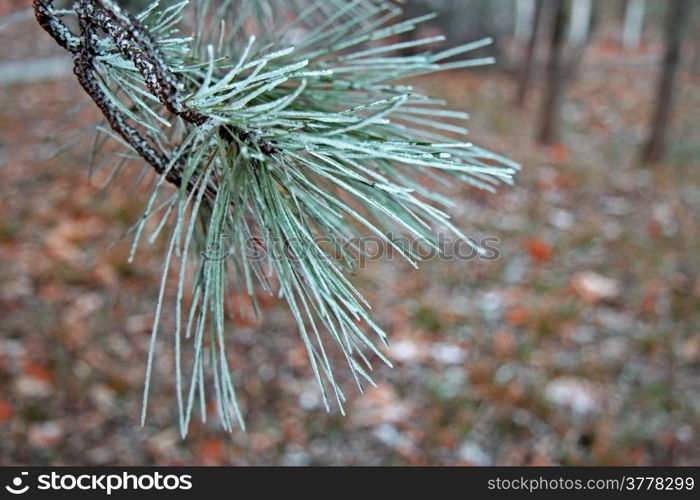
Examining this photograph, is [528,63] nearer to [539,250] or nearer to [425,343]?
[539,250]

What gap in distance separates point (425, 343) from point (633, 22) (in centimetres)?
1852

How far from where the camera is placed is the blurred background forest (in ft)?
7.68

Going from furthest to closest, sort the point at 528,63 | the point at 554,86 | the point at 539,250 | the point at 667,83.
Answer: the point at 528,63 → the point at 554,86 → the point at 667,83 → the point at 539,250

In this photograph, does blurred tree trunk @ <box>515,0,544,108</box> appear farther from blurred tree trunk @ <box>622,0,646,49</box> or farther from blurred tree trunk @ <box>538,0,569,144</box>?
blurred tree trunk @ <box>622,0,646,49</box>

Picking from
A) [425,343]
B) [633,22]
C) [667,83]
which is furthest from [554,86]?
[633,22]

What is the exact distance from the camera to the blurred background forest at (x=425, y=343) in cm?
234

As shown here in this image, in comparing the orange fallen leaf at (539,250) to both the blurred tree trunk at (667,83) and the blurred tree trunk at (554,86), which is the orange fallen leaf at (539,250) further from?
the blurred tree trunk at (667,83)

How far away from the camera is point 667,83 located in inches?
219

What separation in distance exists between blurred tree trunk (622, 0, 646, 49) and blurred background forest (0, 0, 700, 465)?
48.6 feet

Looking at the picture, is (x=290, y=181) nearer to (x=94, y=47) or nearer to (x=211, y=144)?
(x=211, y=144)

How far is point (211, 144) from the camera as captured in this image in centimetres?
71

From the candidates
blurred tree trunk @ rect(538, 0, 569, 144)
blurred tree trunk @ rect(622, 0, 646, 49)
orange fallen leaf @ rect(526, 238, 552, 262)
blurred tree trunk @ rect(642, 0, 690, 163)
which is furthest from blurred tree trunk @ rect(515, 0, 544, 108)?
blurred tree trunk @ rect(622, 0, 646, 49)
